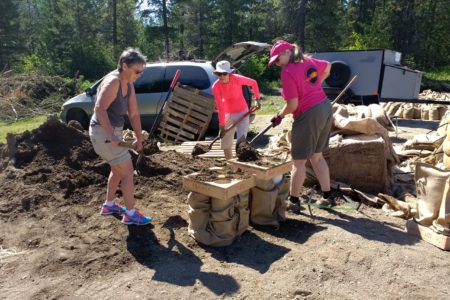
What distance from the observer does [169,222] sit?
420 cm

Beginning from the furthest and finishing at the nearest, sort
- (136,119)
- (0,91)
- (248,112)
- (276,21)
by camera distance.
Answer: (276,21), (0,91), (248,112), (136,119)

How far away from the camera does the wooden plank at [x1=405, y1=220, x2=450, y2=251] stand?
364 cm

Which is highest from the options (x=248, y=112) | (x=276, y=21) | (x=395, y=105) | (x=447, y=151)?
(x=276, y=21)

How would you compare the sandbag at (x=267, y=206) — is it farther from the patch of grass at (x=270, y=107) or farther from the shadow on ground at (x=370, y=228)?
the patch of grass at (x=270, y=107)

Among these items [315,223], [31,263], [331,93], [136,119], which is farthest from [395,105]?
[31,263]

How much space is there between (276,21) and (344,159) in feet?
108

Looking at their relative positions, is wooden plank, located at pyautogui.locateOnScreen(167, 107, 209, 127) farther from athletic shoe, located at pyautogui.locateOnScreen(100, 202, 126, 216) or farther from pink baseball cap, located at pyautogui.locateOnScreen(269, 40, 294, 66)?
pink baseball cap, located at pyautogui.locateOnScreen(269, 40, 294, 66)

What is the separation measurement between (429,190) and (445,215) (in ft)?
1.16

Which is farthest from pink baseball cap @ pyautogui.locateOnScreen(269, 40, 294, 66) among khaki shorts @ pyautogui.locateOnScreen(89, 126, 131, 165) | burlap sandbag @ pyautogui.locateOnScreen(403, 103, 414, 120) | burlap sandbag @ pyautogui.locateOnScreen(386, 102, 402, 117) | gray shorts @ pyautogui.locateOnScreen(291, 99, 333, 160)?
burlap sandbag @ pyautogui.locateOnScreen(386, 102, 402, 117)

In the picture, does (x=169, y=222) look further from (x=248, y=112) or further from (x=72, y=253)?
(x=248, y=112)

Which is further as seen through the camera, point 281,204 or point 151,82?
point 151,82

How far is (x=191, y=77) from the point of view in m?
9.52

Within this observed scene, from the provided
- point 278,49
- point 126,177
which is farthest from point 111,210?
point 278,49

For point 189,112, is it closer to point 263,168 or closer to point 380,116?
point 380,116
